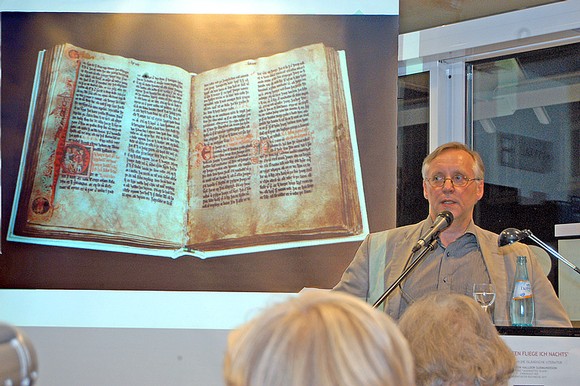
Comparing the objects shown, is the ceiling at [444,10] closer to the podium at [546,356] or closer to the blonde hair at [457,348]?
the podium at [546,356]

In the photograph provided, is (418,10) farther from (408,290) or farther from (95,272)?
(95,272)

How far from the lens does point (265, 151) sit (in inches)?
141

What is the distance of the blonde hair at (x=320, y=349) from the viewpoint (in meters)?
0.69

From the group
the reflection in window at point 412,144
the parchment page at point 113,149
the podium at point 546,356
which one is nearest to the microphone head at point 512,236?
the podium at point 546,356

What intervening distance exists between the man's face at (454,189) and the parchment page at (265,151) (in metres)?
0.44

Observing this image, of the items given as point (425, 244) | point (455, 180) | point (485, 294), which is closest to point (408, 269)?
point (425, 244)

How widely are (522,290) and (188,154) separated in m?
1.60

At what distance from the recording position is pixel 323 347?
2.30 feet


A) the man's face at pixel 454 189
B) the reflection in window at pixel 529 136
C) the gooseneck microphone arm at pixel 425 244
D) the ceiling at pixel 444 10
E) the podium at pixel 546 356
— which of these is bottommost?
the podium at pixel 546 356

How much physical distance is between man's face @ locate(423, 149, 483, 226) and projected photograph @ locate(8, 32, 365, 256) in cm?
36

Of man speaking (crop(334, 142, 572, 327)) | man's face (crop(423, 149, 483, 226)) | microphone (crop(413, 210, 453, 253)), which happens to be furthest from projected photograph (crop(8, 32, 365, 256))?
microphone (crop(413, 210, 453, 253))

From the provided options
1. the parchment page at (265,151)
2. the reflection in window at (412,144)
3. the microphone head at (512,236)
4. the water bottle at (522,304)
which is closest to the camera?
the microphone head at (512,236)

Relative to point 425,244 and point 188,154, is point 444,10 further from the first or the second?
point 425,244

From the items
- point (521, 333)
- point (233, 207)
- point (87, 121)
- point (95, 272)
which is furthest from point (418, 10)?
point (521, 333)
